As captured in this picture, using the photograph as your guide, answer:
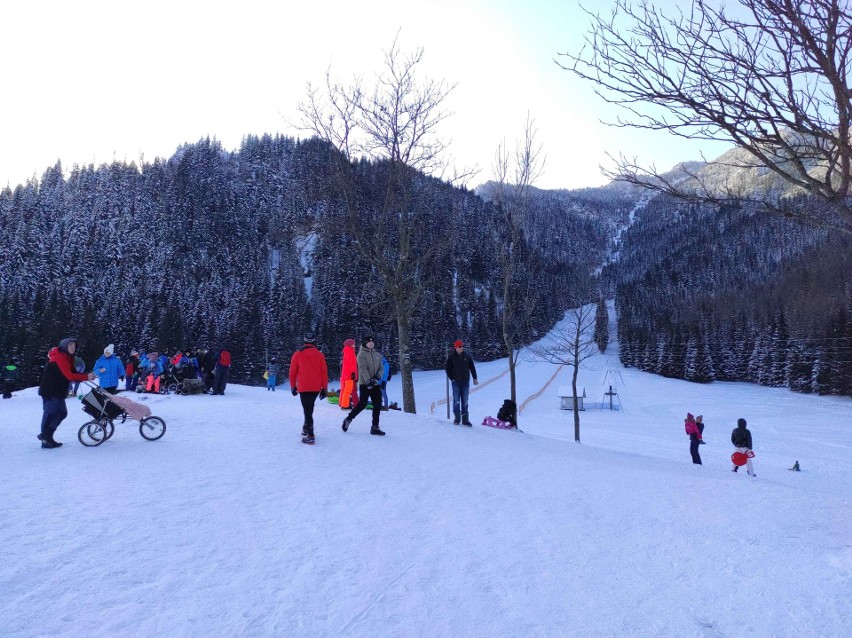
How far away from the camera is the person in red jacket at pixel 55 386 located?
7.23 m

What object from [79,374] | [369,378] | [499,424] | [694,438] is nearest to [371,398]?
[369,378]

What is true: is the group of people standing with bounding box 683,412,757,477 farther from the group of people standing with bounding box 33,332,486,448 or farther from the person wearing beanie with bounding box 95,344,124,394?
the person wearing beanie with bounding box 95,344,124,394

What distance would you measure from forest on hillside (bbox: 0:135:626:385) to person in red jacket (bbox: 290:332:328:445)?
12.3m

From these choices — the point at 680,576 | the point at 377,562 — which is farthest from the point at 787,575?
the point at 377,562

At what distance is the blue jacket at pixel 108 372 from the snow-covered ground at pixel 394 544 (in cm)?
174

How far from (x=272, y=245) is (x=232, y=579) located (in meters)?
123

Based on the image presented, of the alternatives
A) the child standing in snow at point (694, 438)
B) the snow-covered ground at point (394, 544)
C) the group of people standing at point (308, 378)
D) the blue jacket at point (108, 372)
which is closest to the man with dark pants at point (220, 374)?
the group of people standing at point (308, 378)

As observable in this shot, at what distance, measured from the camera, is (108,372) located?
32.3 feet

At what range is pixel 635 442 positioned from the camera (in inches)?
913

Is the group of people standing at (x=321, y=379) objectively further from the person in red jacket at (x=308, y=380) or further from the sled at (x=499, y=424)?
the sled at (x=499, y=424)

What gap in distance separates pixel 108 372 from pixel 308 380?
4.76 metres

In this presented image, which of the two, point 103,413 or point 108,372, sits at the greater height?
point 108,372

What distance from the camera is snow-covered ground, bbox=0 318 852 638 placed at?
9.68 feet

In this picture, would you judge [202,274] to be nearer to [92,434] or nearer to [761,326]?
[761,326]
